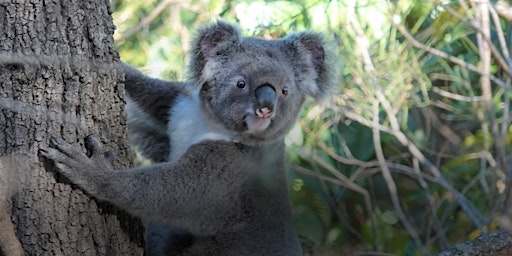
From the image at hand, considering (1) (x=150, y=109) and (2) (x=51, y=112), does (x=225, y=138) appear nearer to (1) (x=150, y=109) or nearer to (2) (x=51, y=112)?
(1) (x=150, y=109)

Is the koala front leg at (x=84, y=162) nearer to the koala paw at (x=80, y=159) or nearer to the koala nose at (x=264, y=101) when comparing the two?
the koala paw at (x=80, y=159)

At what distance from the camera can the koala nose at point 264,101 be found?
112 inches

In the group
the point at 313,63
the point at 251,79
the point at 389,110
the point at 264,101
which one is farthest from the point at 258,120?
the point at 389,110

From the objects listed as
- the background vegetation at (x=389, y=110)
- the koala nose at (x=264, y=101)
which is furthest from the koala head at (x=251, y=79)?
the background vegetation at (x=389, y=110)

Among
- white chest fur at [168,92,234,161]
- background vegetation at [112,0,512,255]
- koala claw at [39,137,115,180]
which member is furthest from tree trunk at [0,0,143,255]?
background vegetation at [112,0,512,255]

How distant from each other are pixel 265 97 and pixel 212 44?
15.7 inches

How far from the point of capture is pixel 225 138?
2.99 metres

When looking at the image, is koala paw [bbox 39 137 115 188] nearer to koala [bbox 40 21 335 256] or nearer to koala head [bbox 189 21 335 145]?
koala [bbox 40 21 335 256]

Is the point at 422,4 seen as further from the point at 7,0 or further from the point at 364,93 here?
the point at 7,0

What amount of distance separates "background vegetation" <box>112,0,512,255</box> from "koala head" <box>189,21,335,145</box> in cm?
61

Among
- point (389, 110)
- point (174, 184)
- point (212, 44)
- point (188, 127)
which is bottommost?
point (174, 184)

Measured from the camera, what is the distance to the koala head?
2957mm

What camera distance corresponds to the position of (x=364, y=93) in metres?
5.05

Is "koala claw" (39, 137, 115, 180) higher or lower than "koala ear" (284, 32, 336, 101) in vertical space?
lower
